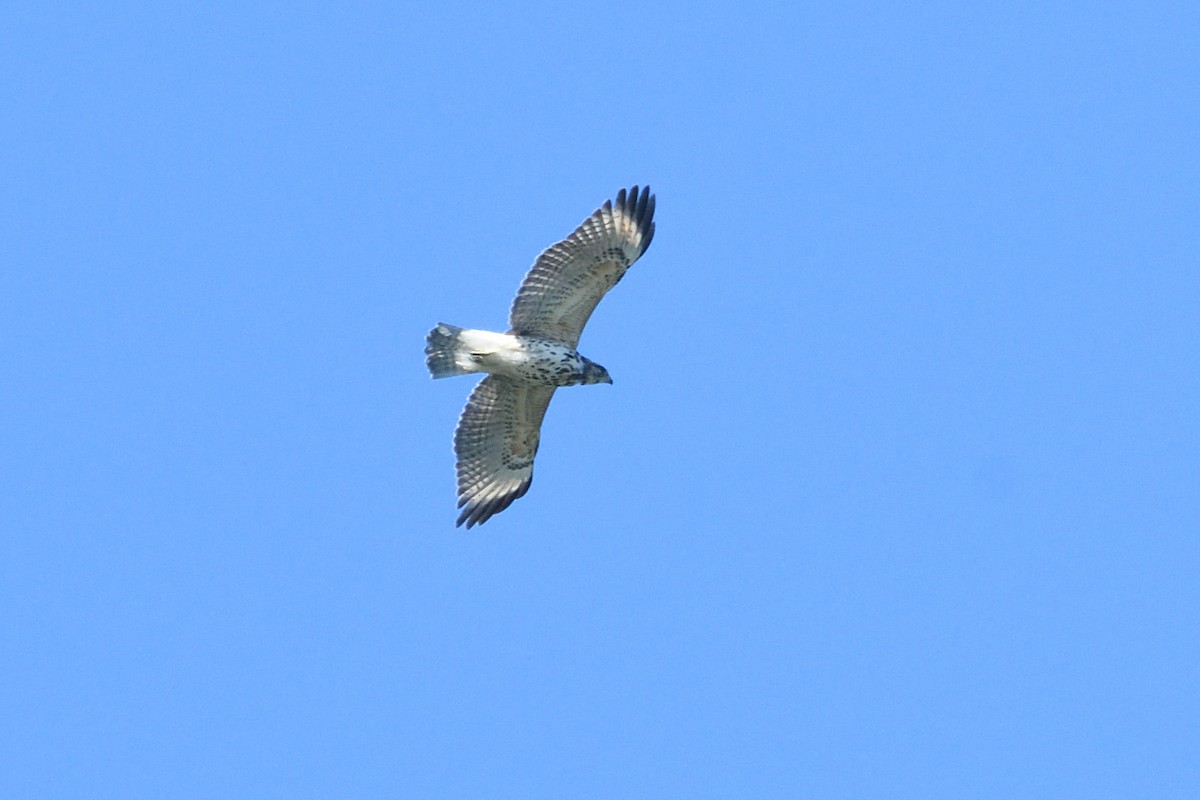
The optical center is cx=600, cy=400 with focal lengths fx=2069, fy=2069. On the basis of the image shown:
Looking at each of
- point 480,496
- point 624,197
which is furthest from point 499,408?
point 624,197

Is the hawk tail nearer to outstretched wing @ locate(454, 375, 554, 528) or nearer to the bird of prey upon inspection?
the bird of prey

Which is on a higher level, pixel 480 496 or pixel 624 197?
pixel 624 197

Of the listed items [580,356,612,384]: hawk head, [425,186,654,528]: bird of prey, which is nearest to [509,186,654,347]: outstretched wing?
[425,186,654,528]: bird of prey

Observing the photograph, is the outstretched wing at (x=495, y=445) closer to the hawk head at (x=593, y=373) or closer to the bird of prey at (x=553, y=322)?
the bird of prey at (x=553, y=322)

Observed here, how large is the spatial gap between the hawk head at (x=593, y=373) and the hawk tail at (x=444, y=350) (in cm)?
95

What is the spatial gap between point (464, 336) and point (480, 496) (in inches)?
75.3

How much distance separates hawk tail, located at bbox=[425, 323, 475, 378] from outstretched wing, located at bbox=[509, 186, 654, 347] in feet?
1.90

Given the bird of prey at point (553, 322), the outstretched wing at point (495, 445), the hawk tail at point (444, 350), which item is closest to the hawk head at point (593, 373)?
the bird of prey at point (553, 322)

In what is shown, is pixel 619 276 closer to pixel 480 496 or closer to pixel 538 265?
pixel 538 265

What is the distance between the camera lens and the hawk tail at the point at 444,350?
1722 centimetres

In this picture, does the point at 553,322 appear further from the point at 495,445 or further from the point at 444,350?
the point at 495,445

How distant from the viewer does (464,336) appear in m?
17.2

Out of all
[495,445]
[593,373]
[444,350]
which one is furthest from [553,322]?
[495,445]

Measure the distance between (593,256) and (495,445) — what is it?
7.52 ft
